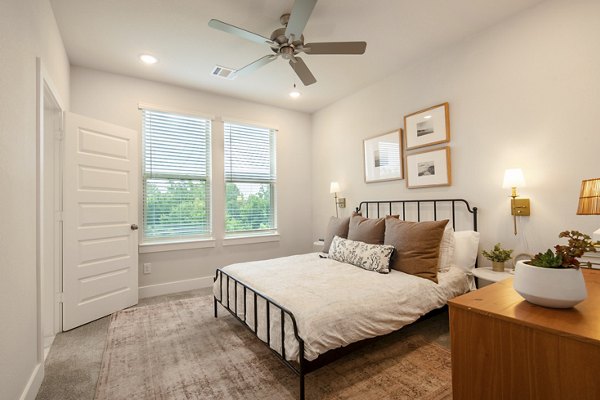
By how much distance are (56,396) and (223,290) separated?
1311 millimetres

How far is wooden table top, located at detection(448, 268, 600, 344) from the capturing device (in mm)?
913

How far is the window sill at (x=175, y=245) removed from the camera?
357cm

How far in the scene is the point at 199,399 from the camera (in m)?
1.69

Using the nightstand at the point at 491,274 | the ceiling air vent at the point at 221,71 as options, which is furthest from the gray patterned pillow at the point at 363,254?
the ceiling air vent at the point at 221,71

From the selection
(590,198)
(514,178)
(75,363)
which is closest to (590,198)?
(590,198)

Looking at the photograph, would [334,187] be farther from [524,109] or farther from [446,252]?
[524,109]

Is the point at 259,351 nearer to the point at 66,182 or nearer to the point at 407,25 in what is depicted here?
the point at 66,182

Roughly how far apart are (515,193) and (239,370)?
2.61 m

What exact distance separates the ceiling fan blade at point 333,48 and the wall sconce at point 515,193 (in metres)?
1.59

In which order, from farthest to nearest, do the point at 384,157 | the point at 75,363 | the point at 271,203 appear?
1. the point at 271,203
2. the point at 384,157
3. the point at 75,363

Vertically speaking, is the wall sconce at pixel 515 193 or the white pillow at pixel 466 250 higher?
the wall sconce at pixel 515 193

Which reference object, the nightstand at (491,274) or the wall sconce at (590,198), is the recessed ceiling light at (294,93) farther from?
the wall sconce at (590,198)

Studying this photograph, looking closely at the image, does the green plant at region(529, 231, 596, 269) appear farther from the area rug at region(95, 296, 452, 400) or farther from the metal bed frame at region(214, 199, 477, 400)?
the metal bed frame at region(214, 199, 477, 400)

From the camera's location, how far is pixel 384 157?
3662 millimetres
